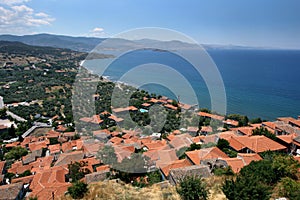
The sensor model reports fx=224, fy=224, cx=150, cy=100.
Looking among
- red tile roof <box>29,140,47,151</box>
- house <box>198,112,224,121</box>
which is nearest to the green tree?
red tile roof <box>29,140,47,151</box>

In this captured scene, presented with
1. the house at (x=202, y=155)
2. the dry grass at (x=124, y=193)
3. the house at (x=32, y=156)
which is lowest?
the house at (x=32, y=156)

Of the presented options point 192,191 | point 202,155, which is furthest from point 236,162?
point 192,191

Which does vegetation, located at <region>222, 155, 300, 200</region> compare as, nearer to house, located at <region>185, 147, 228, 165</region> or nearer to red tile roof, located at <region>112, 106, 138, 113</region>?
house, located at <region>185, 147, 228, 165</region>

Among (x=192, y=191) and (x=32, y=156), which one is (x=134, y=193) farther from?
(x=32, y=156)

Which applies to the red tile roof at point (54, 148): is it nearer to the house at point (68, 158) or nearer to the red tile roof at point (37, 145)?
the red tile roof at point (37, 145)

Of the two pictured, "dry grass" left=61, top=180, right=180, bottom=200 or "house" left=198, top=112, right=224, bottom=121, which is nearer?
"dry grass" left=61, top=180, right=180, bottom=200

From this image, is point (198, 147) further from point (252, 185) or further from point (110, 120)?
point (110, 120)

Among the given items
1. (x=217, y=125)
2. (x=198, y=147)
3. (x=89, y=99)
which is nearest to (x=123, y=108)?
(x=89, y=99)

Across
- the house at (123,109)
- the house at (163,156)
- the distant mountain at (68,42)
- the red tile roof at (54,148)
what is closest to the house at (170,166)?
the house at (163,156)
